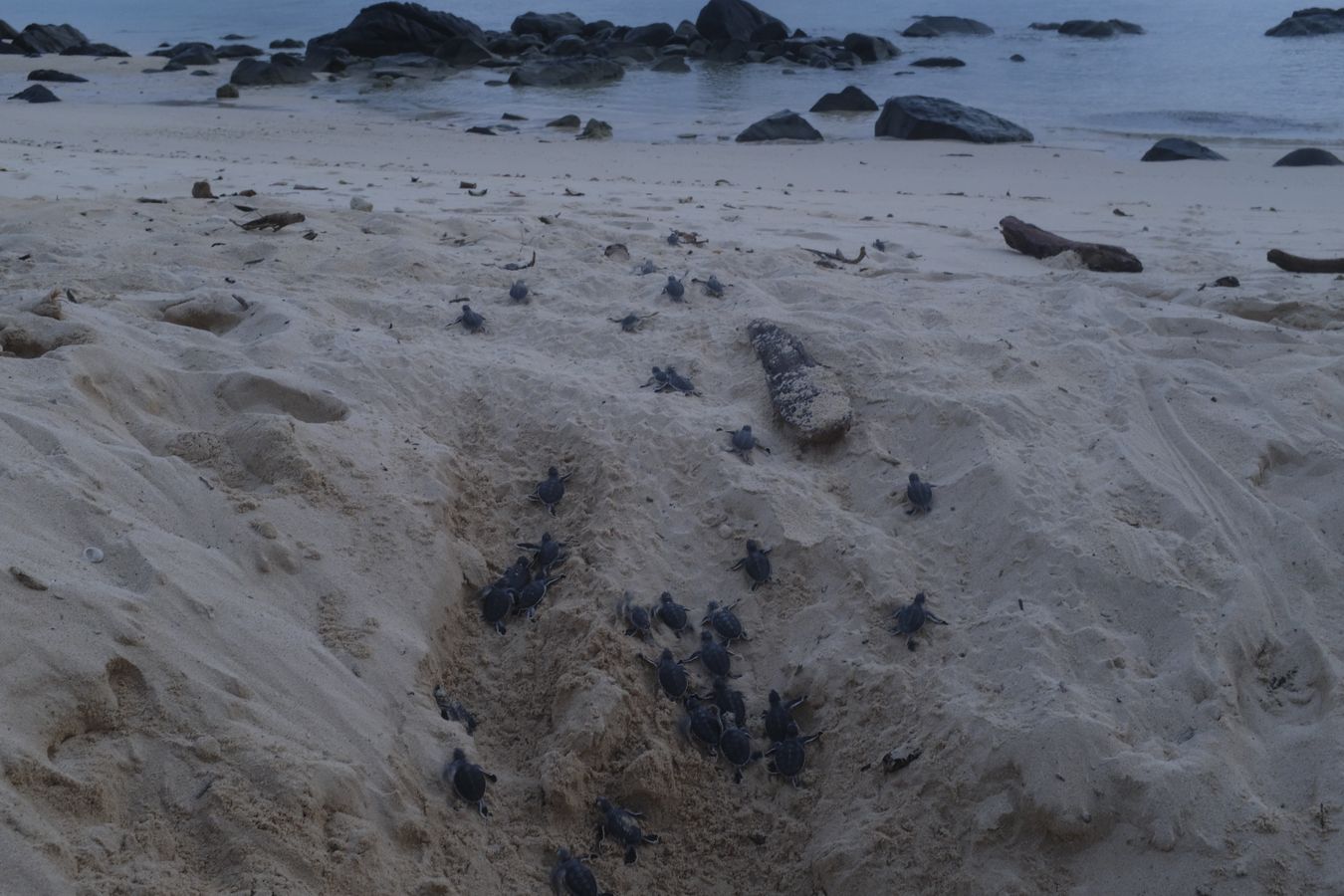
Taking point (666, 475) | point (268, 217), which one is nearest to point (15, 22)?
point (268, 217)

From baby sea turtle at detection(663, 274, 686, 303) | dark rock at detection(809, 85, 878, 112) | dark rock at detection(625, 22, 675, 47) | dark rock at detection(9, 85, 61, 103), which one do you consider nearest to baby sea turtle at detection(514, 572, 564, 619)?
baby sea turtle at detection(663, 274, 686, 303)

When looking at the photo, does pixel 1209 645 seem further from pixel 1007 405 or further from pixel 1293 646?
pixel 1007 405

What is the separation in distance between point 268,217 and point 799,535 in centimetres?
358

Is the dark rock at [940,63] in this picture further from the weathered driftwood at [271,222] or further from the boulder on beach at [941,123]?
the weathered driftwood at [271,222]

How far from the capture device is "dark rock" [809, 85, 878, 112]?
621 inches

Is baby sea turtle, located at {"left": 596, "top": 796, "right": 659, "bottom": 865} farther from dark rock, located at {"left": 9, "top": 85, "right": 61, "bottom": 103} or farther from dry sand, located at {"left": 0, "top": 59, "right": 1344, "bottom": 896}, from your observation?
dark rock, located at {"left": 9, "top": 85, "right": 61, "bottom": 103}

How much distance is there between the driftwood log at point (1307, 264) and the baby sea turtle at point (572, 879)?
480cm

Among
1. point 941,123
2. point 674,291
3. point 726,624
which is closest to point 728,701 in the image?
point 726,624

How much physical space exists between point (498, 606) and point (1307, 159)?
1049 cm

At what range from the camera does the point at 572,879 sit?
2402 millimetres

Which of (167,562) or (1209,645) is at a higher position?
(167,562)

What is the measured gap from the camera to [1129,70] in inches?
772

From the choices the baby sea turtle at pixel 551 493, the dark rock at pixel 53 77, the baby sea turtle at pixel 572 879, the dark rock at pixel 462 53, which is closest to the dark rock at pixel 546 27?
the dark rock at pixel 462 53

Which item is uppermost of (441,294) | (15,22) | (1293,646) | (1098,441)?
(15,22)
